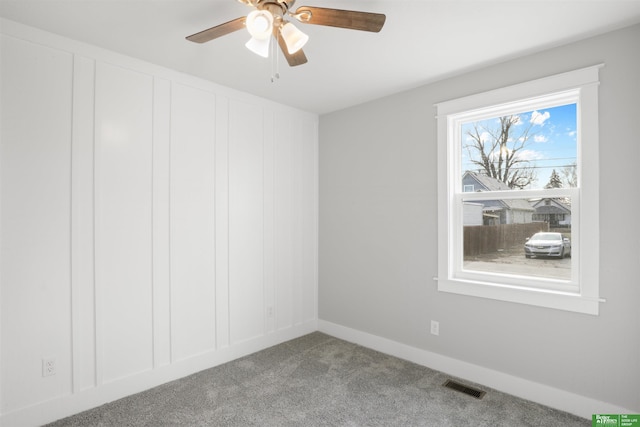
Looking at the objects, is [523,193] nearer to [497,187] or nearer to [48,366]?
[497,187]

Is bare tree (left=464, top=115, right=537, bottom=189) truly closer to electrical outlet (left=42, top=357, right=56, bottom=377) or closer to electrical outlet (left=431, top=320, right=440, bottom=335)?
electrical outlet (left=431, top=320, right=440, bottom=335)

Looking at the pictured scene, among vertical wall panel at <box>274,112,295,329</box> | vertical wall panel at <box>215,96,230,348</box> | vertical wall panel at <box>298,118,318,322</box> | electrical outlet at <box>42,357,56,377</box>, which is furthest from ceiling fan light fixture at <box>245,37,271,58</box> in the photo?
electrical outlet at <box>42,357,56,377</box>

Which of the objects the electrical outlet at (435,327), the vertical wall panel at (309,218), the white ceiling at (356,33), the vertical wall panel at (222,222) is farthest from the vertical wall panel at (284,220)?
the electrical outlet at (435,327)

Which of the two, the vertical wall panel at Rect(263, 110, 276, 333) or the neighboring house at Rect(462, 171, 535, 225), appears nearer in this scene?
the neighboring house at Rect(462, 171, 535, 225)

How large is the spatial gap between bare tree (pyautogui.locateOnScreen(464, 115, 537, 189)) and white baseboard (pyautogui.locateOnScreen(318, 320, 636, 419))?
1.46 meters

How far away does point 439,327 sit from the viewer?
10.1 ft

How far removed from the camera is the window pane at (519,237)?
2553 mm

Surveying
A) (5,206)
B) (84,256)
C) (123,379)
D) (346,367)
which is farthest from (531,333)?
(5,206)

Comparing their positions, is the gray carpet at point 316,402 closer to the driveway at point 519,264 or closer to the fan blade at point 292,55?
the driveway at point 519,264

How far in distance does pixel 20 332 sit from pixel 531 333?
11.1ft

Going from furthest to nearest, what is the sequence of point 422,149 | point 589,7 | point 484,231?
1. point 422,149
2. point 484,231
3. point 589,7

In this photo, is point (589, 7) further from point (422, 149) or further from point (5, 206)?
point (5, 206)

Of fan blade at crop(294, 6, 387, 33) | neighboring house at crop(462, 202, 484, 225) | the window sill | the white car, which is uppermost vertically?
fan blade at crop(294, 6, 387, 33)

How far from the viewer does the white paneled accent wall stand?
2.20 m
